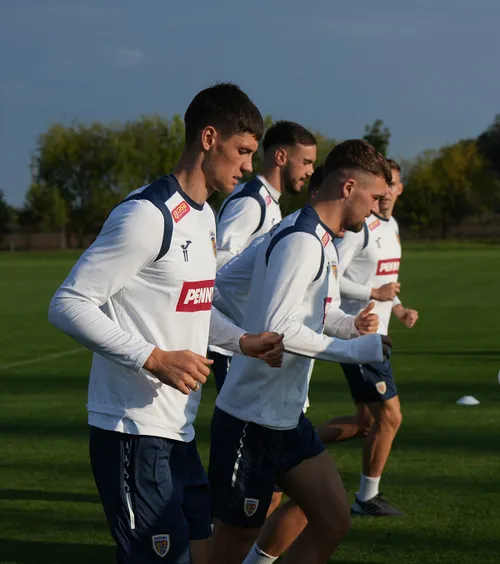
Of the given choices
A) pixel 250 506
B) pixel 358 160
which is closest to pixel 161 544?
pixel 250 506

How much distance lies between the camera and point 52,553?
6441 mm

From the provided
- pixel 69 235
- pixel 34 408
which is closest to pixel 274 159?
pixel 34 408

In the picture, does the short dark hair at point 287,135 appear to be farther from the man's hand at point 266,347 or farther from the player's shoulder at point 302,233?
the man's hand at point 266,347

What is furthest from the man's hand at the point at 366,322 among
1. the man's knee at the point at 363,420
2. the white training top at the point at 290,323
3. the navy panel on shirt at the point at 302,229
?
the man's knee at the point at 363,420

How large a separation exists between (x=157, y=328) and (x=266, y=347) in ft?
2.10

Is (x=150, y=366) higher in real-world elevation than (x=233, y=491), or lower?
higher

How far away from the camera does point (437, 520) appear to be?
7.03m

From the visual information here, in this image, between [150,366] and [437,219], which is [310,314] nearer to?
[150,366]

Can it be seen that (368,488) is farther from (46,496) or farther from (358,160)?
(358,160)

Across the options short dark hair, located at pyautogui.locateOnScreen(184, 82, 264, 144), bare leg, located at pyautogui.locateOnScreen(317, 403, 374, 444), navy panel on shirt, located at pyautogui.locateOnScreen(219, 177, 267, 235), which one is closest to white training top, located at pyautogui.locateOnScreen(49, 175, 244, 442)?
short dark hair, located at pyautogui.locateOnScreen(184, 82, 264, 144)

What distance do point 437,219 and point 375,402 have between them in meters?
100

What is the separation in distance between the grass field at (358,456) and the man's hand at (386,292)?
4.77 feet

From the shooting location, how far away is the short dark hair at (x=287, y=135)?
751 centimetres

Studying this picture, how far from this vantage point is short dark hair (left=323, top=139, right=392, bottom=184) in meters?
5.07
